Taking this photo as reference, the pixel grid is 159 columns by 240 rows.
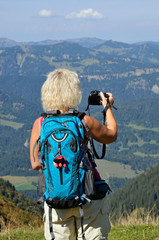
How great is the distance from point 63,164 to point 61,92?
43.7 inches

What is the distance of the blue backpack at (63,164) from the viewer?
16.4 ft

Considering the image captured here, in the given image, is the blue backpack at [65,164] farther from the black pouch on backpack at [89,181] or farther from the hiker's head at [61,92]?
the hiker's head at [61,92]

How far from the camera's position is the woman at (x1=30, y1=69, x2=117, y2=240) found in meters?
5.25

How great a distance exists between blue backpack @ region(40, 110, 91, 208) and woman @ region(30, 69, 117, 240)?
0.77ft

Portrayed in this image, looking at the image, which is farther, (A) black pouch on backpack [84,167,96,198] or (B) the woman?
(B) the woman

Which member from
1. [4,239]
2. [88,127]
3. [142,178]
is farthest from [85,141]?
[142,178]

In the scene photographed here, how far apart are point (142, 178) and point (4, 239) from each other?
157 m

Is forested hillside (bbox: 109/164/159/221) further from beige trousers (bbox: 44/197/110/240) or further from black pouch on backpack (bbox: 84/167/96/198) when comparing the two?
black pouch on backpack (bbox: 84/167/96/198)

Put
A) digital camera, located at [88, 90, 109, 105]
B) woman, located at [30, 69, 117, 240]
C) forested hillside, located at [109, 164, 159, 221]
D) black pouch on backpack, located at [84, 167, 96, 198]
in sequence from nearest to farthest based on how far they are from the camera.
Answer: black pouch on backpack, located at [84, 167, 96, 198] → woman, located at [30, 69, 117, 240] → digital camera, located at [88, 90, 109, 105] → forested hillside, located at [109, 164, 159, 221]

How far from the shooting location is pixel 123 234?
9078 mm

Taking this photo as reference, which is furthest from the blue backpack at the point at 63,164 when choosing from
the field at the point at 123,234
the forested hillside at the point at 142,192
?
the forested hillside at the point at 142,192

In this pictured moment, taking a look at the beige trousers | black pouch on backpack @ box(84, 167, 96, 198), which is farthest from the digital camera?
the beige trousers

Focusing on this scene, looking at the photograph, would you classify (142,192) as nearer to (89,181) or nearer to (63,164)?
(89,181)

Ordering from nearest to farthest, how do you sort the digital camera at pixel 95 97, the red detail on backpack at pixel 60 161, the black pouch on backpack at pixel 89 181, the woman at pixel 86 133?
the red detail on backpack at pixel 60 161
the black pouch on backpack at pixel 89 181
the woman at pixel 86 133
the digital camera at pixel 95 97
